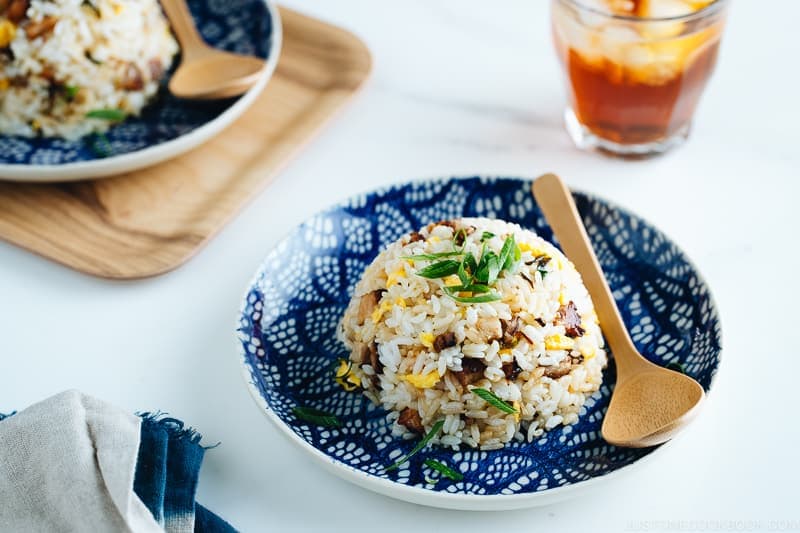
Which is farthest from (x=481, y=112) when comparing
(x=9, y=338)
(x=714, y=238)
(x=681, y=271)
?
(x=9, y=338)

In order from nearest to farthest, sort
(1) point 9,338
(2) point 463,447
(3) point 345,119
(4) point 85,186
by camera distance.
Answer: (2) point 463,447 < (1) point 9,338 < (4) point 85,186 < (3) point 345,119

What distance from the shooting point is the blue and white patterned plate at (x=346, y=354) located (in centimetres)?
144

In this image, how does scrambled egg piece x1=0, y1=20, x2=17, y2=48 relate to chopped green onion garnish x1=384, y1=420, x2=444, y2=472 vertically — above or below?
above

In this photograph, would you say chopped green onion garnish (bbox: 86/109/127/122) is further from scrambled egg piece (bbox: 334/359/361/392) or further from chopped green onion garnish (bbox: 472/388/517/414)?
chopped green onion garnish (bbox: 472/388/517/414)

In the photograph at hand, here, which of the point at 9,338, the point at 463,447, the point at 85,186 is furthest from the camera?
the point at 85,186

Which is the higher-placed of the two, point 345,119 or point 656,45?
point 656,45

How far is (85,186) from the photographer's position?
2.28 meters

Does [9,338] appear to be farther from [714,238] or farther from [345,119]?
[714,238]

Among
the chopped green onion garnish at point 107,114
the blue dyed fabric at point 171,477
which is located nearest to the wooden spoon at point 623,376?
the blue dyed fabric at point 171,477

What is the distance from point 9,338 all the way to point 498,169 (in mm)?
1217

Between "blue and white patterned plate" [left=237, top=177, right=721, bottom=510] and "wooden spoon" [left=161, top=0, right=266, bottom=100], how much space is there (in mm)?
618

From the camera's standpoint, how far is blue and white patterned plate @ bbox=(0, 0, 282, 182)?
2121 mm

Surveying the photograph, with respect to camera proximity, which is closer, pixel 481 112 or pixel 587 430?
pixel 587 430

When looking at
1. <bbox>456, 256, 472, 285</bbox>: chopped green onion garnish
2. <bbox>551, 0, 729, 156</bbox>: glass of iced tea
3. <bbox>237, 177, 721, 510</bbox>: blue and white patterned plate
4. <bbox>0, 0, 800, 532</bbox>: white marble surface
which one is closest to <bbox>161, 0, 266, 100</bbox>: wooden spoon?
<bbox>0, 0, 800, 532</bbox>: white marble surface
